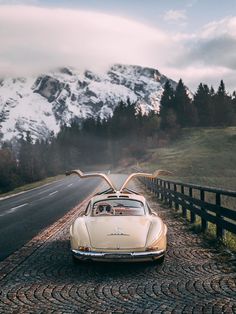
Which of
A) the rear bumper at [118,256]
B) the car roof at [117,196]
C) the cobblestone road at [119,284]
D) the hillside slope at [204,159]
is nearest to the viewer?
the cobblestone road at [119,284]

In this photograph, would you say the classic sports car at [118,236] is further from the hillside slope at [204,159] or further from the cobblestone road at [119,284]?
the hillside slope at [204,159]

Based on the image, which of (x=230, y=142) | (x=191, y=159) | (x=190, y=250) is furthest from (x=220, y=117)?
(x=190, y=250)

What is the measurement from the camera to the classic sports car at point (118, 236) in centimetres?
775

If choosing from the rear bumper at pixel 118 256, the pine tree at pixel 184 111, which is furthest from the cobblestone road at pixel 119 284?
the pine tree at pixel 184 111

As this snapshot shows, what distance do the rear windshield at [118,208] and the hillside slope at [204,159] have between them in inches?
1227

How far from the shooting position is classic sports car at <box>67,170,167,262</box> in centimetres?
775

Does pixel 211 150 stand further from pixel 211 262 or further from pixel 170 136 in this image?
pixel 211 262

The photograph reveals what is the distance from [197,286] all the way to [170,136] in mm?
100424

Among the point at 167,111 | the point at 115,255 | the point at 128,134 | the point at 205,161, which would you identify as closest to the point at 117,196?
the point at 115,255

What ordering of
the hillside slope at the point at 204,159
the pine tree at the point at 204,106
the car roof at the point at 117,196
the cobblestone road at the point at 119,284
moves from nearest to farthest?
the cobblestone road at the point at 119,284
the car roof at the point at 117,196
the hillside slope at the point at 204,159
the pine tree at the point at 204,106

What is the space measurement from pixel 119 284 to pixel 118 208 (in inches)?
103

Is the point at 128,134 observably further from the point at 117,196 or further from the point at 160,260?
the point at 160,260

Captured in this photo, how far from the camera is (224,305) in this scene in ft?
19.0

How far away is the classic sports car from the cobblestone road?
1.12 ft
